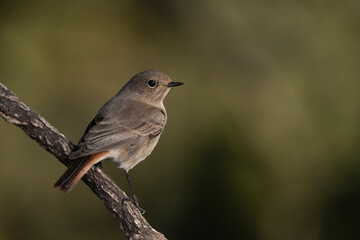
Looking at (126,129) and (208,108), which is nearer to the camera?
(126,129)

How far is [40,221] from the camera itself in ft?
19.1

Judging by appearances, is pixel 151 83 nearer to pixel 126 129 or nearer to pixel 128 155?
pixel 126 129

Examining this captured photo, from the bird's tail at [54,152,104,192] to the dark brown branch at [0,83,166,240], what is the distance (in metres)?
0.07

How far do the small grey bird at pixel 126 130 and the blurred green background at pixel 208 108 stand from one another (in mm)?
1102

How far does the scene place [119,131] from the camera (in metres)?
4.51

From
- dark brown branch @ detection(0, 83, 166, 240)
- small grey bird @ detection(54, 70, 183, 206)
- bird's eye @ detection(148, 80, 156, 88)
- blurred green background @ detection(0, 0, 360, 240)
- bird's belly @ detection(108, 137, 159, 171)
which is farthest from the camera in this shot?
blurred green background @ detection(0, 0, 360, 240)

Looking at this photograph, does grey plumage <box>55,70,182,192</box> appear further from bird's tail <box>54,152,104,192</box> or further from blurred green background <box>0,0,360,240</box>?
blurred green background <box>0,0,360,240</box>

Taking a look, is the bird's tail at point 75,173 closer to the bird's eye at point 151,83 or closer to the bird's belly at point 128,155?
the bird's belly at point 128,155

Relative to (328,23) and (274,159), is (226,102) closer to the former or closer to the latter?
(274,159)

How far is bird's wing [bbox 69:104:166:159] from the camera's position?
4152 millimetres

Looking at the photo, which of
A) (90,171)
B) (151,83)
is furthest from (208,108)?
(90,171)

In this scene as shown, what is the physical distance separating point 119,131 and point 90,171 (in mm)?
513

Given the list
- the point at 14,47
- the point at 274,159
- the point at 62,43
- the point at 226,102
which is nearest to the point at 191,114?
the point at 226,102

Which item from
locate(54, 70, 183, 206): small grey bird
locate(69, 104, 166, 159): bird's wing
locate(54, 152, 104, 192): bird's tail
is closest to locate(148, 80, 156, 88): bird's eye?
locate(54, 70, 183, 206): small grey bird
